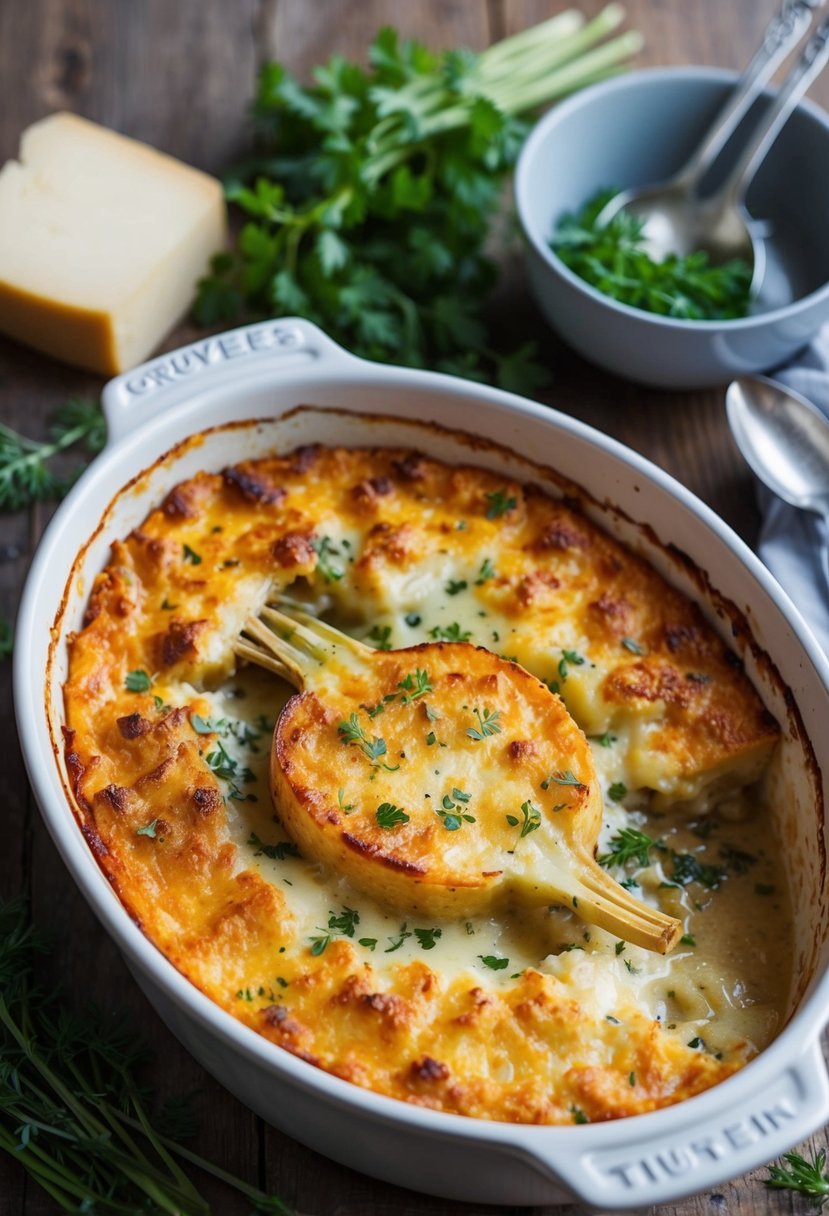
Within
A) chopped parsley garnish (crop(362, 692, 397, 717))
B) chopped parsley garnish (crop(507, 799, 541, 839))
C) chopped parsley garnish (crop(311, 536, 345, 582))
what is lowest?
chopped parsley garnish (crop(311, 536, 345, 582))

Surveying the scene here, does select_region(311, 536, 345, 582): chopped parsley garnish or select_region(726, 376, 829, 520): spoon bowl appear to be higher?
select_region(726, 376, 829, 520): spoon bowl

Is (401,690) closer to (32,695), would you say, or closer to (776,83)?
(32,695)

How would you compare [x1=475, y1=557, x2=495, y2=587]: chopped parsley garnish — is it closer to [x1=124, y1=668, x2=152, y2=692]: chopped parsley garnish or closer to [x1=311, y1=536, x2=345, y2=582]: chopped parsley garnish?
[x1=311, y1=536, x2=345, y2=582]: chopped parsley garnish

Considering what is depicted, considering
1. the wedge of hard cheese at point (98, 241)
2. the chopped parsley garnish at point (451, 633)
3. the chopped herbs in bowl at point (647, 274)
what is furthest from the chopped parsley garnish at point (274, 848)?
the chopped herbs in bowl at point (647, 274)

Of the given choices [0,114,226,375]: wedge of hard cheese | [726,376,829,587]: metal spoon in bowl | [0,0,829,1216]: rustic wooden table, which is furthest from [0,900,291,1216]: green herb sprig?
[726,376,829,587]: metal spoon in bowl

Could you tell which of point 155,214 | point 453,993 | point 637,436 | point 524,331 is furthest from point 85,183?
point 453,993

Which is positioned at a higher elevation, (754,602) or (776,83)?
(776,83)

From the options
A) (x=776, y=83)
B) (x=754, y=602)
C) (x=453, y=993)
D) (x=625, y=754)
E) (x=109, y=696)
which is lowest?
(x=109, y=696)

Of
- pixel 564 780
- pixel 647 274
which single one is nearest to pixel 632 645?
pixel 564 780
